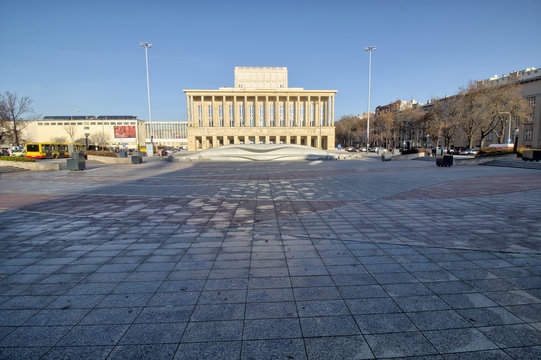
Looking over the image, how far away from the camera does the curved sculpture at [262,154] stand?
112ft

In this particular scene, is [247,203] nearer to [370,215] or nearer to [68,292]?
[370,215]

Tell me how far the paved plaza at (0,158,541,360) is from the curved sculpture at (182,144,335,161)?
2683 centimetres

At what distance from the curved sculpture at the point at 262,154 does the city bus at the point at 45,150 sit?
2261 centimetres

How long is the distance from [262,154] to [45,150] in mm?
32256

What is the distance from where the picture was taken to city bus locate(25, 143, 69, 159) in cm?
3828

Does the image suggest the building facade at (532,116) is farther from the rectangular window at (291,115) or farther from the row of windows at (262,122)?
the rectangular window at (291,115)

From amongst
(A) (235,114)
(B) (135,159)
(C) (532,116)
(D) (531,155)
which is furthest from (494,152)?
(A) (235,114)

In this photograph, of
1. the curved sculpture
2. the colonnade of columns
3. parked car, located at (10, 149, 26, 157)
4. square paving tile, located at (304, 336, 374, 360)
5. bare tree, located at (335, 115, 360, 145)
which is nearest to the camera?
square paving tile, located at (304, 336, 374, 360)

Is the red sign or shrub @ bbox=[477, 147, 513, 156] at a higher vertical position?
the red sign

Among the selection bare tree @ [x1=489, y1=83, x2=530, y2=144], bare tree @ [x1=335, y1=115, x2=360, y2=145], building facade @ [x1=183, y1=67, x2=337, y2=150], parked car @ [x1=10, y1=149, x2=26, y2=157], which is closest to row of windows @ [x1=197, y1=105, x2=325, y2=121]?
building facade @ [x1=183, y1=67, x2=337, y2=150]

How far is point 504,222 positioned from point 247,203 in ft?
21.9

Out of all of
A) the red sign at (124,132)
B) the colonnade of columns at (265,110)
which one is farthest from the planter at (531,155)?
the red sign at (124,132)

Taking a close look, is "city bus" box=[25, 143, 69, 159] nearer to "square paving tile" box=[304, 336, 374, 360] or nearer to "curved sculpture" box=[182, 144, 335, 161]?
"curved sculpture" box=[182, 144, 335, 161]

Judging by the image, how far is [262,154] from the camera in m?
34.6
